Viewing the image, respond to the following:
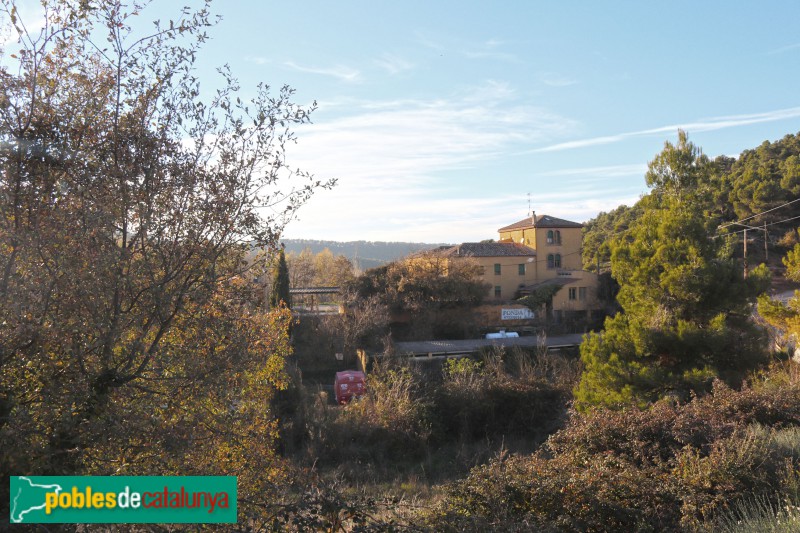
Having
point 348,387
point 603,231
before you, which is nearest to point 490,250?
point 603,231

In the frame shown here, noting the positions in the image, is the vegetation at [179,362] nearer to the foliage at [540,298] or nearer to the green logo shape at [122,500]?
the green logo shape at [122,500]

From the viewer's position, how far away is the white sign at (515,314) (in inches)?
1368

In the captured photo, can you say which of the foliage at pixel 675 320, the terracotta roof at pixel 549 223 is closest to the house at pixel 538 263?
the terracotta roof at pixel 549 223

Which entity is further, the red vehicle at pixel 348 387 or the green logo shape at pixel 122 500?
the red vehicle at pixel 348 387

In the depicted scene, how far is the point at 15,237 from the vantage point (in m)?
3.84

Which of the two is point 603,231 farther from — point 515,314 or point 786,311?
point 786,311

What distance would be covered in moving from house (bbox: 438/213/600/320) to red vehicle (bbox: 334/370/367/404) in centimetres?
1357

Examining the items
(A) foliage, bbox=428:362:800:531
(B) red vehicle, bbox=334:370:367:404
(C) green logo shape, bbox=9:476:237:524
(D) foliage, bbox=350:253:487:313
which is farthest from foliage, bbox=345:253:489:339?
(C) green logo shape, bbox=9:476:237:524

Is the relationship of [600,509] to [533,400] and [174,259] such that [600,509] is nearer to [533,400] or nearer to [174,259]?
[174,259]

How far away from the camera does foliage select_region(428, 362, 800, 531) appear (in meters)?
5.11

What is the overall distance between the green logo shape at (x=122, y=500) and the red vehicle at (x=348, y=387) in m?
18.6

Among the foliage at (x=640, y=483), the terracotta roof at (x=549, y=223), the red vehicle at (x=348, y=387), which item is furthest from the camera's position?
the terracotta roof at (x=549, y=223)

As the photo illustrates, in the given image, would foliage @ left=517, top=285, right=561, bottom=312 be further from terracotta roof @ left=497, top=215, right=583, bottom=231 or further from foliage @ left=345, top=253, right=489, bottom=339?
terracotta roof @ left=497, top=215, right=583, bottom=231

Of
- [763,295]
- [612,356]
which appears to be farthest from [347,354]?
[763,295]
